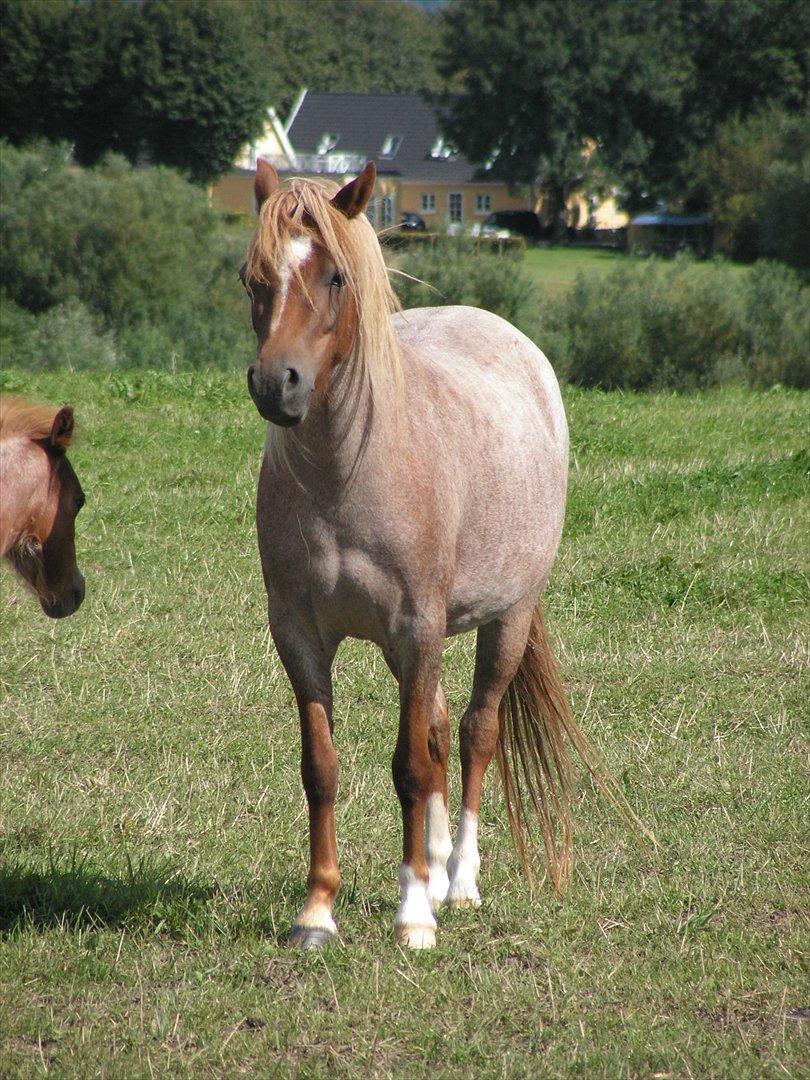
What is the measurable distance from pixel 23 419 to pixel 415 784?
154cm

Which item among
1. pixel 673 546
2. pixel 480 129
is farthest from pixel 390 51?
pixel 673 546

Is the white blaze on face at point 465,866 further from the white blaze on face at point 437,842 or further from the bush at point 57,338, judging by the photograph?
the bush at point 57,338

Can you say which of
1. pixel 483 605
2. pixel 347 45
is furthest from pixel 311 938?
pixel 347 45

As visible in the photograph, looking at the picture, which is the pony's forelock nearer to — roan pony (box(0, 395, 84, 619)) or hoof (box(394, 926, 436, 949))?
roan pony (box(0, 395, 84, 619))

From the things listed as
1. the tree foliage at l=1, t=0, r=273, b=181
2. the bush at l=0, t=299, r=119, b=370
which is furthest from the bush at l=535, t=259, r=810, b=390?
the tree foliage at l=1, t=0, r=273, b=181

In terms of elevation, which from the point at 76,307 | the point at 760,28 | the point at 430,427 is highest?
the point at 760,28

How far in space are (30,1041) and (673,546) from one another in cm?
580

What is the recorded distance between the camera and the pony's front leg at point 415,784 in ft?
12.2

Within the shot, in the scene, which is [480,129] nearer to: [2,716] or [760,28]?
[760,28]

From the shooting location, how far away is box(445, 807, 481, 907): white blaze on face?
4160mm

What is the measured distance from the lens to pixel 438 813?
13.8 feet

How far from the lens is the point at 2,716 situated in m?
5.74

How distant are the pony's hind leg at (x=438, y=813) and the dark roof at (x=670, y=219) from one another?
5680cm

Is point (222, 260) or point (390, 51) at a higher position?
point (390, 51)
